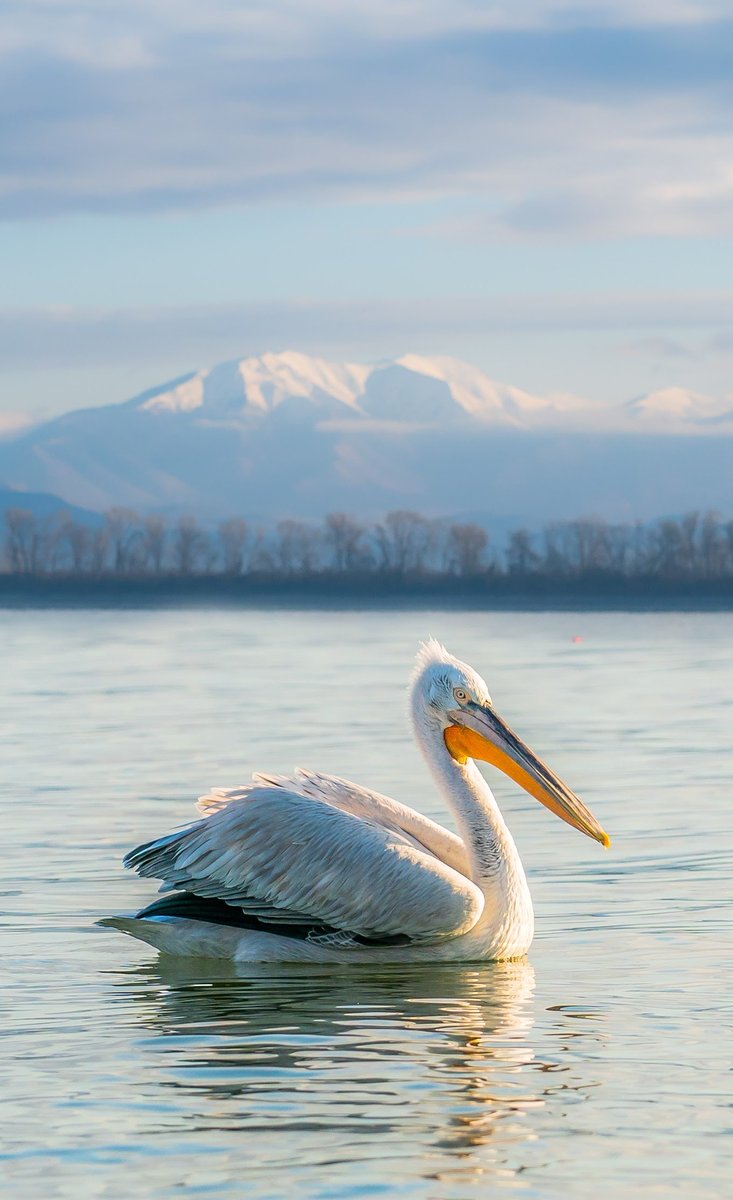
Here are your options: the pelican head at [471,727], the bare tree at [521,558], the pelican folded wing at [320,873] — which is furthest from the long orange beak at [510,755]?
the bare tree at [521,558]

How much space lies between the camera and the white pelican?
7.00 m

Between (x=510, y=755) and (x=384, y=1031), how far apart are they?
1.58 meters

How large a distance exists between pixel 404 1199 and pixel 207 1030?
6.23 feet

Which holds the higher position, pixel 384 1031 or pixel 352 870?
pixel 352 870

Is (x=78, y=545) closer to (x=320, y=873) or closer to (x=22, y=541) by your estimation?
(x=22, y=541)

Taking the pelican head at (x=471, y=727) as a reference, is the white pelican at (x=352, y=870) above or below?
below

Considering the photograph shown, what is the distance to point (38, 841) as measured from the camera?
1046cm

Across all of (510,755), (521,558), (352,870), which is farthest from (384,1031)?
(521,558)

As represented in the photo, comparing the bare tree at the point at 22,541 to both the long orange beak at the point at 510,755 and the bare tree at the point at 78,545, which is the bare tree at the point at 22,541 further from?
the long orange beak at the point at 510,755

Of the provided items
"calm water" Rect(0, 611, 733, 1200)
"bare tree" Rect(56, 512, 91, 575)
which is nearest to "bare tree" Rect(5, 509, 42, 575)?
"bare tree" Rect(56, 512, 91, 575)

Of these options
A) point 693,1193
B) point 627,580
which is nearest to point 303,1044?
point 693,1193

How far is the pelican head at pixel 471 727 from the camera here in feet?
24.3

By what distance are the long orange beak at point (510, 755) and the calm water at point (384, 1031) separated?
1.83 feet

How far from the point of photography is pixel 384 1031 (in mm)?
6203
